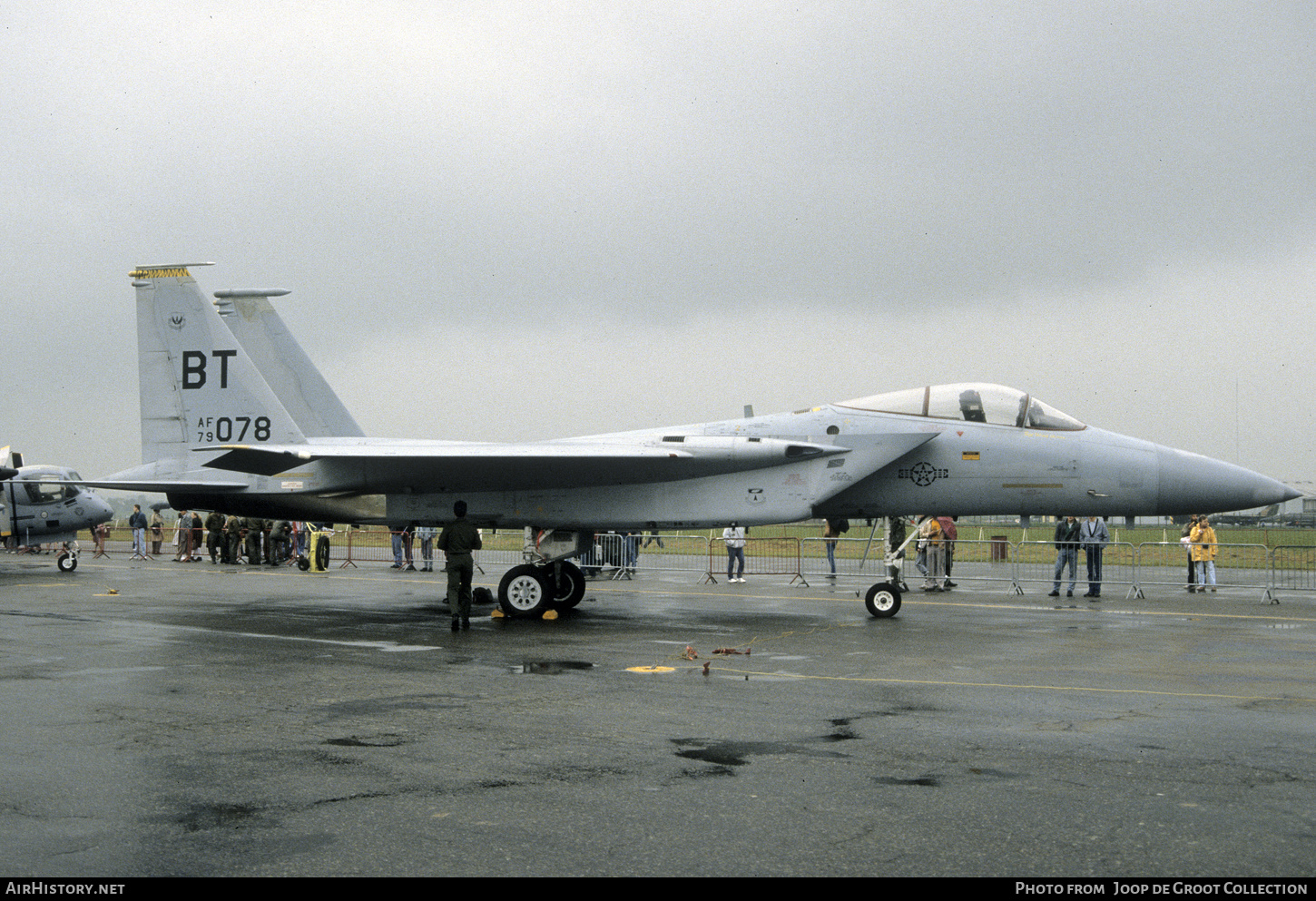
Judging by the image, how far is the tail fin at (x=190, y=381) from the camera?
53.1 feet

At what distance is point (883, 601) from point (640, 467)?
414 centimetres

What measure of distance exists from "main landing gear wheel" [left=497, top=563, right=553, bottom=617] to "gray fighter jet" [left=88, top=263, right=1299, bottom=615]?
0.02 m

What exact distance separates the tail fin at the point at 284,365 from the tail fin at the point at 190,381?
1.46 meters

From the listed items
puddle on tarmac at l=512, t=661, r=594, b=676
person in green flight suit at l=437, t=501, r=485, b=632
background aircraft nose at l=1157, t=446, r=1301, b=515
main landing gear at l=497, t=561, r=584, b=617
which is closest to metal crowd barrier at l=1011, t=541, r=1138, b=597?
background aircraft nose at l=1157, t=446, r=1301, b=515

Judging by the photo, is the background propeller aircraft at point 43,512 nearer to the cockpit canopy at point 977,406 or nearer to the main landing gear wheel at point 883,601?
the main landing gear wheel at point 883,601

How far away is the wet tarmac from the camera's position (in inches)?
180

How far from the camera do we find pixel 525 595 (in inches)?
596

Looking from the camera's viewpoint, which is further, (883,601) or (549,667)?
(883,601)

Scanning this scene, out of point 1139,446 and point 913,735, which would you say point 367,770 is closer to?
point 913,735

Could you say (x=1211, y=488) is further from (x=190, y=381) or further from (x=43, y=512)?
(x=43, y=512)

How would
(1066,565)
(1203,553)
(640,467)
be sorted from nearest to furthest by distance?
1. (640,467)
2. (1203,553)
3. (1066,565)

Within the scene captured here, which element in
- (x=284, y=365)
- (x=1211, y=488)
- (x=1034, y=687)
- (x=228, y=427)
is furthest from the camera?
(x=284, y=365)

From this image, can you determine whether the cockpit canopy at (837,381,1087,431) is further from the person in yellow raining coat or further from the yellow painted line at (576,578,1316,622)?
the person in yellow raining coat

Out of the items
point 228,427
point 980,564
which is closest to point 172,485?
point 228,427
